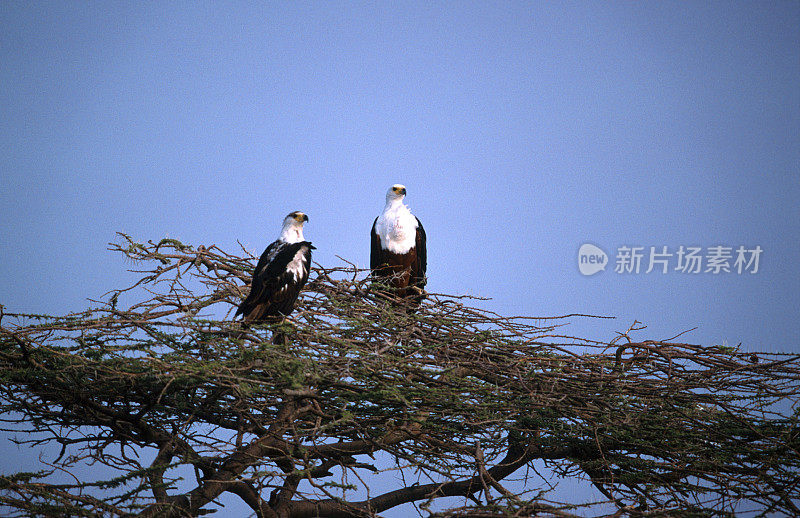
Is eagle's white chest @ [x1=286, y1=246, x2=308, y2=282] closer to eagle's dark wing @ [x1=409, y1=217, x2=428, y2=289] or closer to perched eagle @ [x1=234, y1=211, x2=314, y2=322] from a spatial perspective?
perched eagle @ [x1=234, y1=211, x2=314, y2=322]

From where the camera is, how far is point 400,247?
600 cm

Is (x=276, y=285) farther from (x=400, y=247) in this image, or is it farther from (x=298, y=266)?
(x=400, y=247)

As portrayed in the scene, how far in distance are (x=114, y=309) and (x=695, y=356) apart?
4.18 m

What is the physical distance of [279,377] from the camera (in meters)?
3.42

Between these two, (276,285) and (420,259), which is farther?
(420,259)

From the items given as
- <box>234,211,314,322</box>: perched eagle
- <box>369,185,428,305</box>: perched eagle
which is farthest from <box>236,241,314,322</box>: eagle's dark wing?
<box>369,185,428,305</box>: perched eagle

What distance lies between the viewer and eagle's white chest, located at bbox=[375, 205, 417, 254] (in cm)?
600

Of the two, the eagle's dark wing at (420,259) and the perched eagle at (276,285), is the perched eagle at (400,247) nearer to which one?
the eagle's dark wing at (420,259)

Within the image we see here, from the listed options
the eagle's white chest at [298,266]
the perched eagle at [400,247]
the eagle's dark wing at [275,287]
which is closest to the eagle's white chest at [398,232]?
the perched eagle at [400,247]

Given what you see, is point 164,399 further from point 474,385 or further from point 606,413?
point 606,413

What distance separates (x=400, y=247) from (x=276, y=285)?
6.10 feet

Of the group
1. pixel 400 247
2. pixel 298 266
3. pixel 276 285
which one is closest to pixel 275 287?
pixel 276 285

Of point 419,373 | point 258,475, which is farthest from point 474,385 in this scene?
point 258,475

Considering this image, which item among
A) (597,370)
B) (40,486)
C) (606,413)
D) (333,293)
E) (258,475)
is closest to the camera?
(258,475)
